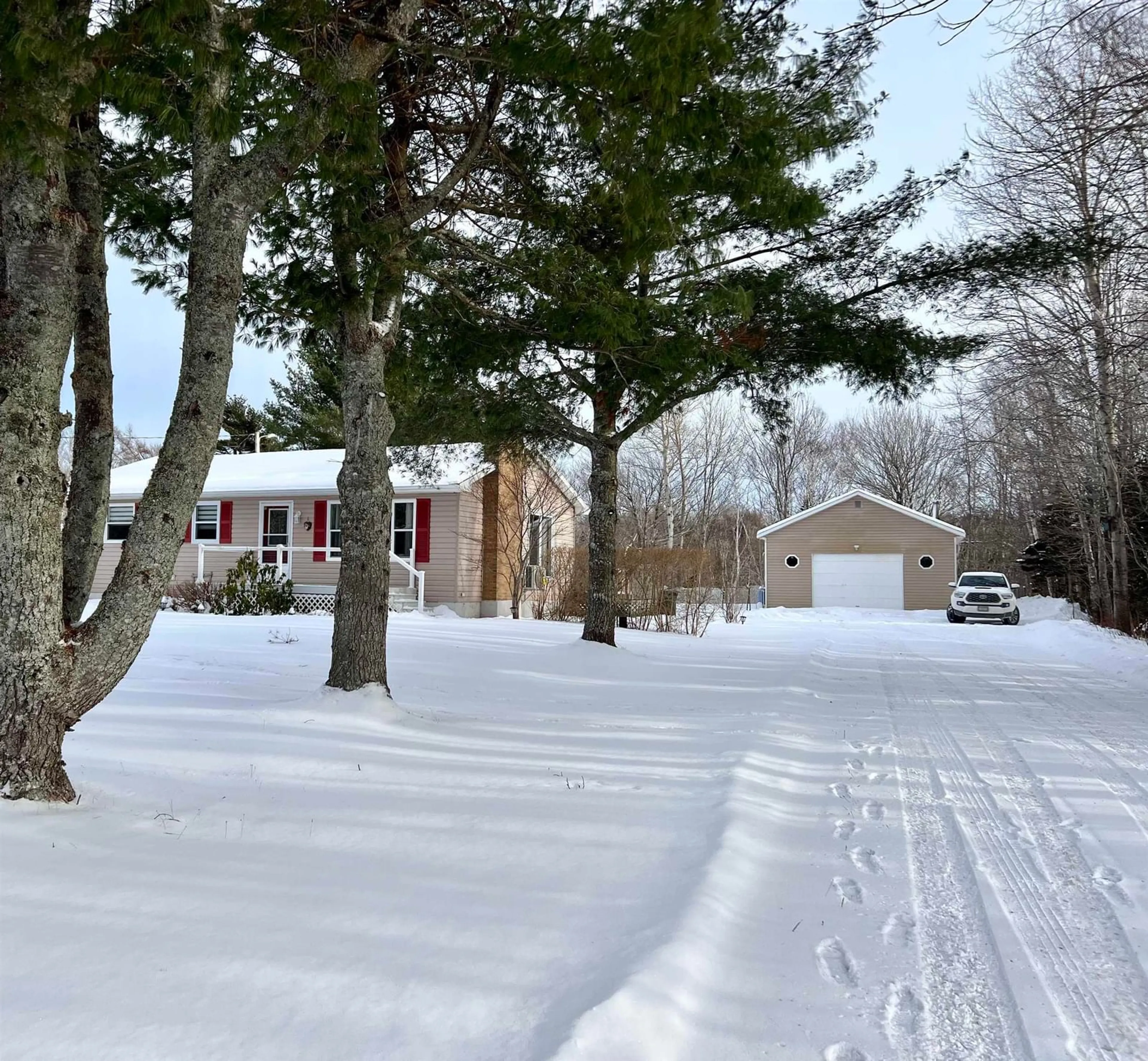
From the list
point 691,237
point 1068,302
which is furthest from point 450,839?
point 1068,302

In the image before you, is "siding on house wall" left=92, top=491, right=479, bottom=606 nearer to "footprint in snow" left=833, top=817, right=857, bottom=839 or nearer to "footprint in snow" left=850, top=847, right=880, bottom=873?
"footprint in snow" left=833, top=817, right=857, bottom=839

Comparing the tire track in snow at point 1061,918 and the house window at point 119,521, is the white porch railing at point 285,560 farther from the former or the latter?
the tire track in snow at point 1061,918

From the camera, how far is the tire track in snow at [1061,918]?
2305mm

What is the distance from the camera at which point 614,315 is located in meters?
6.89

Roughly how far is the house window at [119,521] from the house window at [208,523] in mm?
1587

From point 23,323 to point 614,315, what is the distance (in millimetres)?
4399

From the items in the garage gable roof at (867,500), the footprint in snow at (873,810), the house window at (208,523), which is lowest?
the footprint in snow at (873,810)

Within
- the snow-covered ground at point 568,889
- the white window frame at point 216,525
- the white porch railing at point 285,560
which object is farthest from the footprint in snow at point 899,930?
the white window frame at point 216,525

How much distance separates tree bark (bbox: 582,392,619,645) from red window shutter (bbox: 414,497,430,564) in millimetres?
8382

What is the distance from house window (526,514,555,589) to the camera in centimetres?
1933

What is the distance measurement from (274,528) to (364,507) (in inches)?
588

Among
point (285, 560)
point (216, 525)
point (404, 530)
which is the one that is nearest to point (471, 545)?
point (404, 530)

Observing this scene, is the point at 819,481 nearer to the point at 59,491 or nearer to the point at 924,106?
the point at 924,106

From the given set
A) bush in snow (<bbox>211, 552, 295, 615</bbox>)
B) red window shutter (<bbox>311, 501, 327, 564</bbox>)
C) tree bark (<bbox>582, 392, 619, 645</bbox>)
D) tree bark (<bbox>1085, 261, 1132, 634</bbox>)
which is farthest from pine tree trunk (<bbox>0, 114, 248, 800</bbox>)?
red window shutter (<bbox>311, 501, 327, 564</bbox>)
